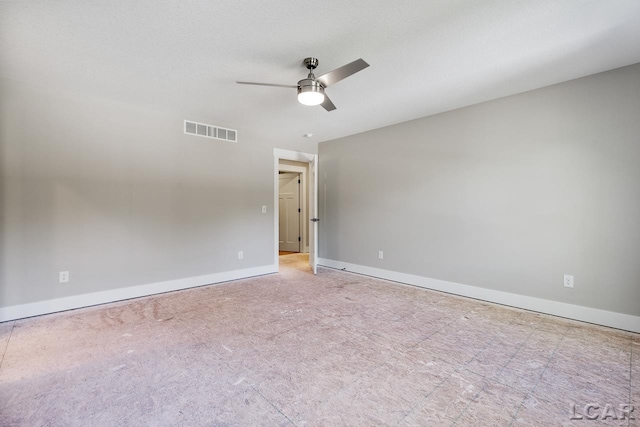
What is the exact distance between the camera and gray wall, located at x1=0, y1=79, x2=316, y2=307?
2.85m

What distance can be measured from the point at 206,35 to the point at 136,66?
94cm

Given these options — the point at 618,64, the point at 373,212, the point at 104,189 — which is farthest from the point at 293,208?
the point at 618,64

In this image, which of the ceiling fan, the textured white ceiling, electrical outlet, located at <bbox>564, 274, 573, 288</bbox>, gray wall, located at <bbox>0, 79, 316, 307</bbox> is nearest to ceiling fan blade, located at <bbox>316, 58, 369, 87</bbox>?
the ceiling fan

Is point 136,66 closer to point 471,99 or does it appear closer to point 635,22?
point 471,99

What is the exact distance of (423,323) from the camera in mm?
2744

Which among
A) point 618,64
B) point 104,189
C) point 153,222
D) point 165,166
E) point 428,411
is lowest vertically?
point 428,411

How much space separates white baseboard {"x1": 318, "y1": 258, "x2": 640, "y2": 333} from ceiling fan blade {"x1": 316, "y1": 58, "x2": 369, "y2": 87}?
3002 millimetres

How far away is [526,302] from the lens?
3.11m

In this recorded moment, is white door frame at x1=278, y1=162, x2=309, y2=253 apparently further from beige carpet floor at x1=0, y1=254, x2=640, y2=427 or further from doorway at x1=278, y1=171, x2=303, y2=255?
beige carpet floor at x1=0, y1=254, x2=640, y2=427

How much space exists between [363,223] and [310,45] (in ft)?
10.2

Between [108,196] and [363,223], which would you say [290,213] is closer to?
[363,223]

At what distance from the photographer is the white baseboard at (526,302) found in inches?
103

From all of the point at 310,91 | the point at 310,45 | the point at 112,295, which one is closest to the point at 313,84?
the point at 310,91

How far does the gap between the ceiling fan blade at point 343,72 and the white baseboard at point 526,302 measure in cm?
300
